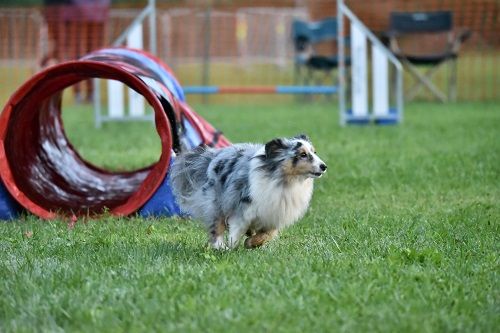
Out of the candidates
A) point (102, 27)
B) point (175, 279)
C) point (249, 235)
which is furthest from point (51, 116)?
point (102, 27)

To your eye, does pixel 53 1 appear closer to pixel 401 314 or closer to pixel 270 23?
pixel 270 23

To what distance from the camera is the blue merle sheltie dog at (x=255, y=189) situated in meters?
5.33

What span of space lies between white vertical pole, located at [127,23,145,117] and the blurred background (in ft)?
16.9

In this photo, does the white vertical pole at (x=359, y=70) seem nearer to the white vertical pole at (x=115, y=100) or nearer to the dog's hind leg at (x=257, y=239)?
the white vertical pole at (x=115, y=100)

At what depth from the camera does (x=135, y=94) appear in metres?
13.7

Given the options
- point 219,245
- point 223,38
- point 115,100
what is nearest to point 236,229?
point 219,245

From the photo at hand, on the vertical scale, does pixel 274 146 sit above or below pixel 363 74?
below

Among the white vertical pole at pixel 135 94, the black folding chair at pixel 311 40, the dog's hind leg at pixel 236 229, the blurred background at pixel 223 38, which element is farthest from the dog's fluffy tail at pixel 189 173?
the blurred background at pixel 223 38

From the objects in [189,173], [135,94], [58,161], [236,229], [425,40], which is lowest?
[236,229]

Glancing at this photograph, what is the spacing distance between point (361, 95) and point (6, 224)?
7976 millimetres

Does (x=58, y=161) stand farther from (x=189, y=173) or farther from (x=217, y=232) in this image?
(x=217, y=232)

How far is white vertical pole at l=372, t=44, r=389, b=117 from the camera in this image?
13.4 m

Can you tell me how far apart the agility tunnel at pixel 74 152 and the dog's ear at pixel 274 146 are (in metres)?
1.48

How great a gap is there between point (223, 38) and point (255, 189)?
19.7 meters
